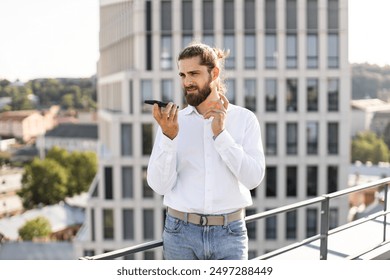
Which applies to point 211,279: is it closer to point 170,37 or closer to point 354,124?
point 170,37

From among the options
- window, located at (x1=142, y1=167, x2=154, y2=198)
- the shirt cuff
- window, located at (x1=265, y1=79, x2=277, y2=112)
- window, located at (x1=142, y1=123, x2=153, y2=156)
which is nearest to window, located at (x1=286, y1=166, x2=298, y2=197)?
window, located at (x1=265, y1=79, x2=277, y2=112)

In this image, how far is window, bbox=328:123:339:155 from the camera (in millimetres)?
18625

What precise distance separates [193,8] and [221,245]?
1636 centimetres

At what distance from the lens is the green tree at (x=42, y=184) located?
108ft

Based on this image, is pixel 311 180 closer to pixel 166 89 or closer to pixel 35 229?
pixel 166 89

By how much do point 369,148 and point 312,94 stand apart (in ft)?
52.1

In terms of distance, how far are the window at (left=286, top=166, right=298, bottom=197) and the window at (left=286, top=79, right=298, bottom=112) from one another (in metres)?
1.89

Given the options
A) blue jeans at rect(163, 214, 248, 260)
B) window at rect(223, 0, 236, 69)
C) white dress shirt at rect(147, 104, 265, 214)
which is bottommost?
blue jeans at rect(163, 214, 248, 260)

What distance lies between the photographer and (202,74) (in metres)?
1.91

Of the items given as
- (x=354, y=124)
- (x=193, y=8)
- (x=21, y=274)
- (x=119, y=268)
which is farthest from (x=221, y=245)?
(x=354, y=124)

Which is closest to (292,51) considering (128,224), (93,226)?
(128,224)

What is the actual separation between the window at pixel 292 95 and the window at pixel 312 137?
0.71m

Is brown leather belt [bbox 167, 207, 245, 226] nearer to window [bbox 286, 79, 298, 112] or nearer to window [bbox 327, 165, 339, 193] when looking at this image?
window [bbox 286, 79, 298, 112]

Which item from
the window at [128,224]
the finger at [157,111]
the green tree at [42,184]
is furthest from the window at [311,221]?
the green tree at [42,184]
